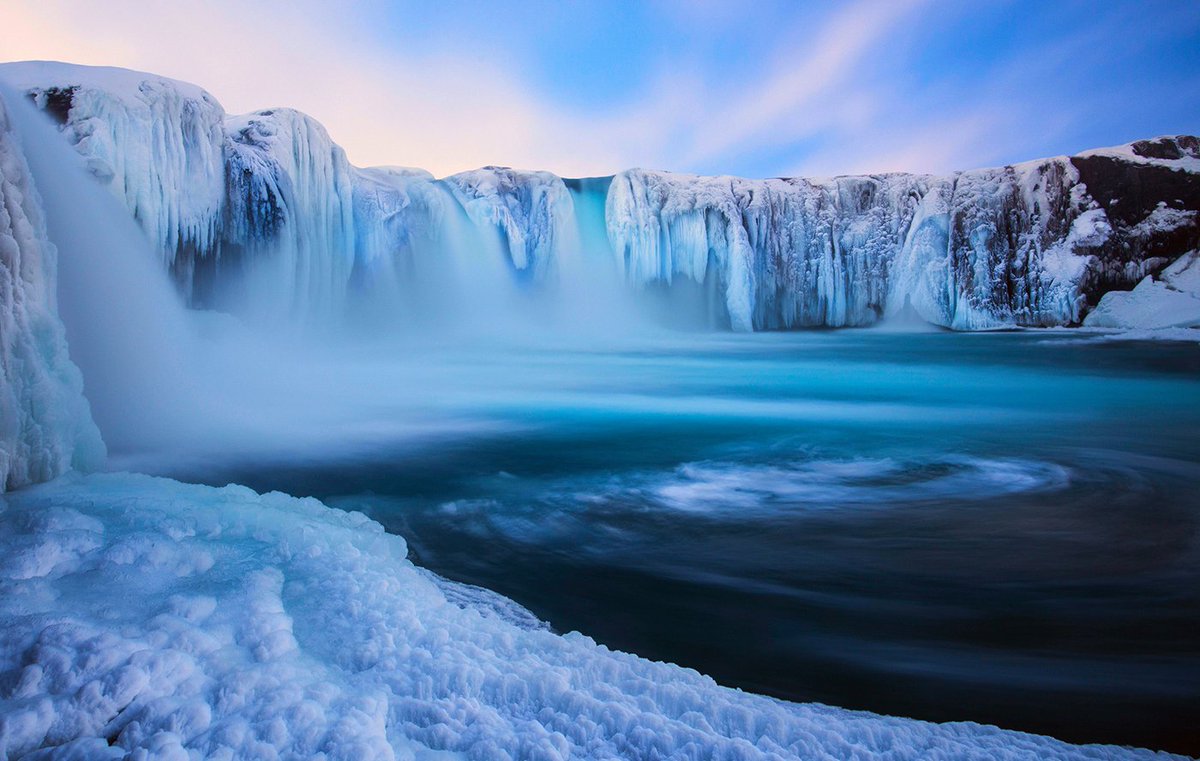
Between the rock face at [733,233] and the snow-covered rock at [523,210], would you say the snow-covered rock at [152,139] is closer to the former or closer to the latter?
the rock face at [733,233]

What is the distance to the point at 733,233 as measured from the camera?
16516mm

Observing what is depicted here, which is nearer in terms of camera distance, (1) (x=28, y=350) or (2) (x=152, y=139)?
(1) (x=28, y=350)

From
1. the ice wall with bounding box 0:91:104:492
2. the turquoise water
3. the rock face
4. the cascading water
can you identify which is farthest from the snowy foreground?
the rock face

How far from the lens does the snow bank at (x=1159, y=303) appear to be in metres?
13.6

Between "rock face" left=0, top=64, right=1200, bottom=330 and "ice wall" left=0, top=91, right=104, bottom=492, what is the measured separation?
650cm

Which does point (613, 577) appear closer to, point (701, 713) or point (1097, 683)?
point (701, 713)

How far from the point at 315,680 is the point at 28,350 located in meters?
2.29

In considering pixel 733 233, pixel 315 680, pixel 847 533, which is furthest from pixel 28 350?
pixel 733 233

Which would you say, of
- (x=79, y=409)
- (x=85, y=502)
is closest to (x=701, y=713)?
(x=85, y=502)

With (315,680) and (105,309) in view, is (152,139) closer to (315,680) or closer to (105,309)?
(105,309)

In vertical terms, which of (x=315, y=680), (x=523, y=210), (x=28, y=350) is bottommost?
(x=315, y=680)

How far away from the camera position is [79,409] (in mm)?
3330

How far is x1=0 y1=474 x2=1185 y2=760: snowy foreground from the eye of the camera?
1.42 meters

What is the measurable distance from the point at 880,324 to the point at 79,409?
16.3m
